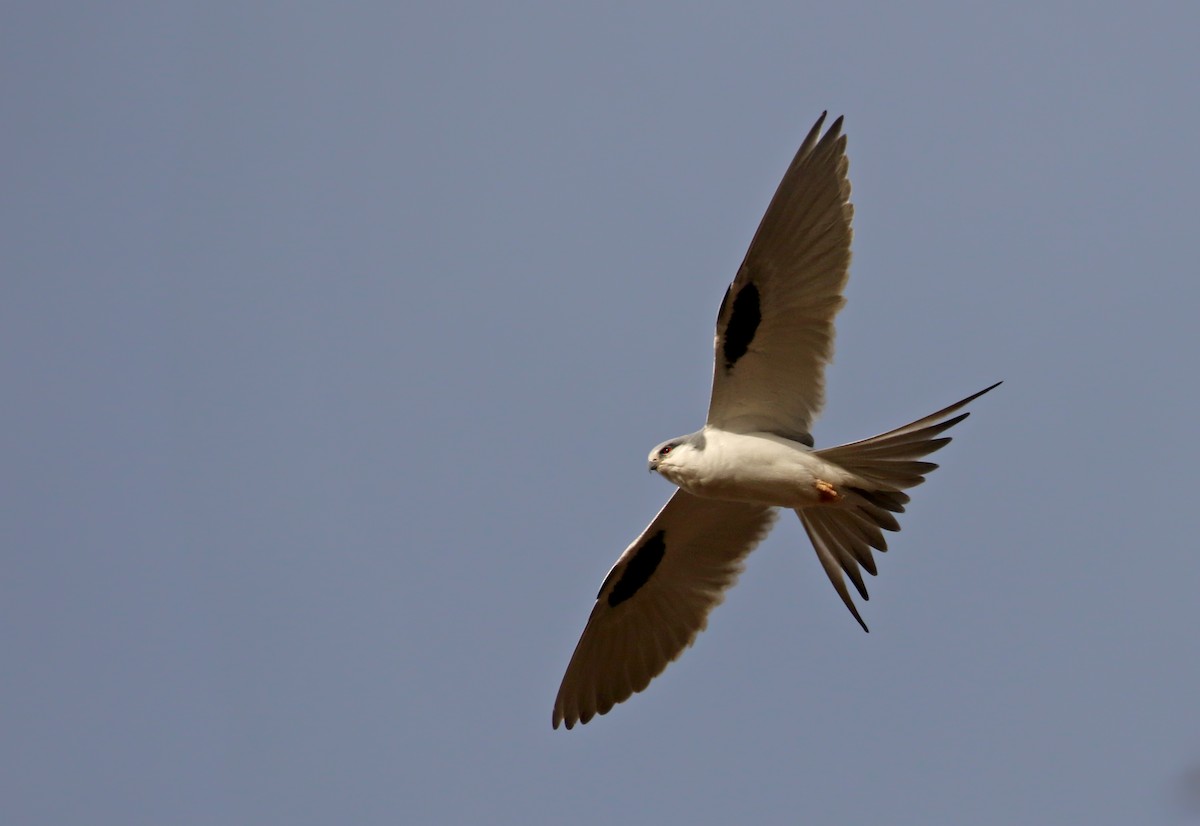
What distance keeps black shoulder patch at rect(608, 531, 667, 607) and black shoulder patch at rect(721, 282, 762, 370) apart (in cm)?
203

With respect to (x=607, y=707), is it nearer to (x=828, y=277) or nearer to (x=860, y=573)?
(x=860, y=573)

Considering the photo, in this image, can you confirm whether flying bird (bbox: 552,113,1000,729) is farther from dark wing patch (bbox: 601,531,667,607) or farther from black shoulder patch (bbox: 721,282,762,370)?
dark wing patch (bbox: 601,531,667,607)

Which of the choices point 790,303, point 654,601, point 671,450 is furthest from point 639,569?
point 790,303

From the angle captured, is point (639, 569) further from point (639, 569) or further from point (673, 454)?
point (673, 454)

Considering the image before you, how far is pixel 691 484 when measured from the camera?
33.5 ft

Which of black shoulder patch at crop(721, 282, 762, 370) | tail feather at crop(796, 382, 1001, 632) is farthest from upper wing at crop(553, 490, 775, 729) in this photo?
black shoulder patch at crop(721, 282, 762, 370)

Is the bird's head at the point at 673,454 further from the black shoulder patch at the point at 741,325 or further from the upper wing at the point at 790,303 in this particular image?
the black shoulder patch at the point at 741,325

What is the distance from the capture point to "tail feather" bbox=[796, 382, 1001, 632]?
9.47 meters

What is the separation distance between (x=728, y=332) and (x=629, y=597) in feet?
9.48

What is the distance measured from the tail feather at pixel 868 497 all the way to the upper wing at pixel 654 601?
3.39 feet

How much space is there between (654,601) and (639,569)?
37 cm

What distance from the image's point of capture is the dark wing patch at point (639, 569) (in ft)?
38.3

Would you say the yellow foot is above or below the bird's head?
below

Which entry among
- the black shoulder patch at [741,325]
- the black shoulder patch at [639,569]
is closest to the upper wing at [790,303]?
the black shoulder patch at [741,325]
